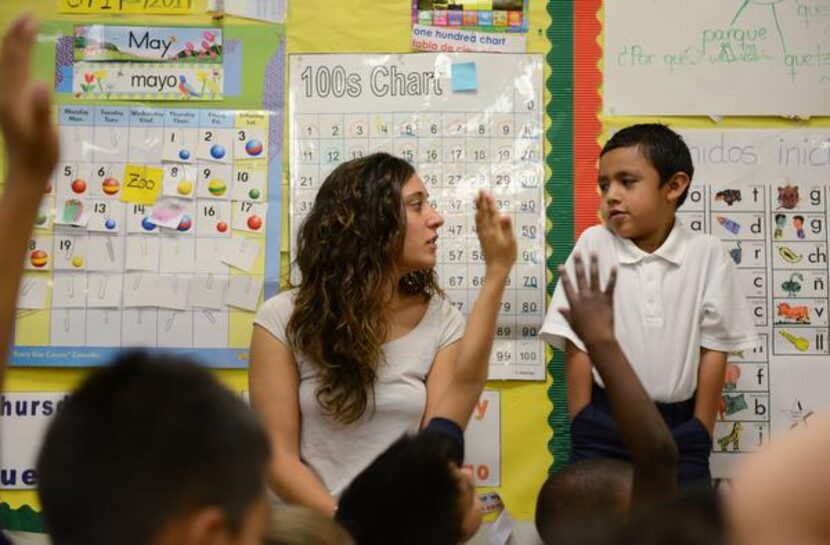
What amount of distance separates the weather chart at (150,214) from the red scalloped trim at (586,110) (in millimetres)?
796

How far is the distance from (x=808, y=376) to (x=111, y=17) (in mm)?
2057

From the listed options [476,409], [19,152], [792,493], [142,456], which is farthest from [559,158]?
[792,493]

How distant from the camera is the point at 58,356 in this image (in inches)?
103

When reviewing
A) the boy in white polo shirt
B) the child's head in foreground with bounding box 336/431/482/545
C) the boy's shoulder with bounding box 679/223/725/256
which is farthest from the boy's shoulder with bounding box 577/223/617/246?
the child's head in foreground with bounding box 336/431/482/545

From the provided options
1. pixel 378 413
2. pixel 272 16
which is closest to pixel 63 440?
pixel 378 413

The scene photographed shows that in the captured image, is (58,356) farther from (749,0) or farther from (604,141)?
(749,0)

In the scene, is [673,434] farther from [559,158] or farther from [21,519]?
[21,519]

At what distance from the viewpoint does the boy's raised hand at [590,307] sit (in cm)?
150

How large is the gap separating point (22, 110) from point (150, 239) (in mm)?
1658

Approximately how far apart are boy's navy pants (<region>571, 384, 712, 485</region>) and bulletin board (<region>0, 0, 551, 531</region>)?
0.34 metres

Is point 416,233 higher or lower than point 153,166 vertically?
lower

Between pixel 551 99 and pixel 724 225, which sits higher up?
pixel 551 99

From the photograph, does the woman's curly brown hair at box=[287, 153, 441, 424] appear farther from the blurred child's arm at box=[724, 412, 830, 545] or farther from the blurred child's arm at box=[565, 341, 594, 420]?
the blurred child's arm at box=[724, 412, 830, 545]

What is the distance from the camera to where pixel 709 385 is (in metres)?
2.27
